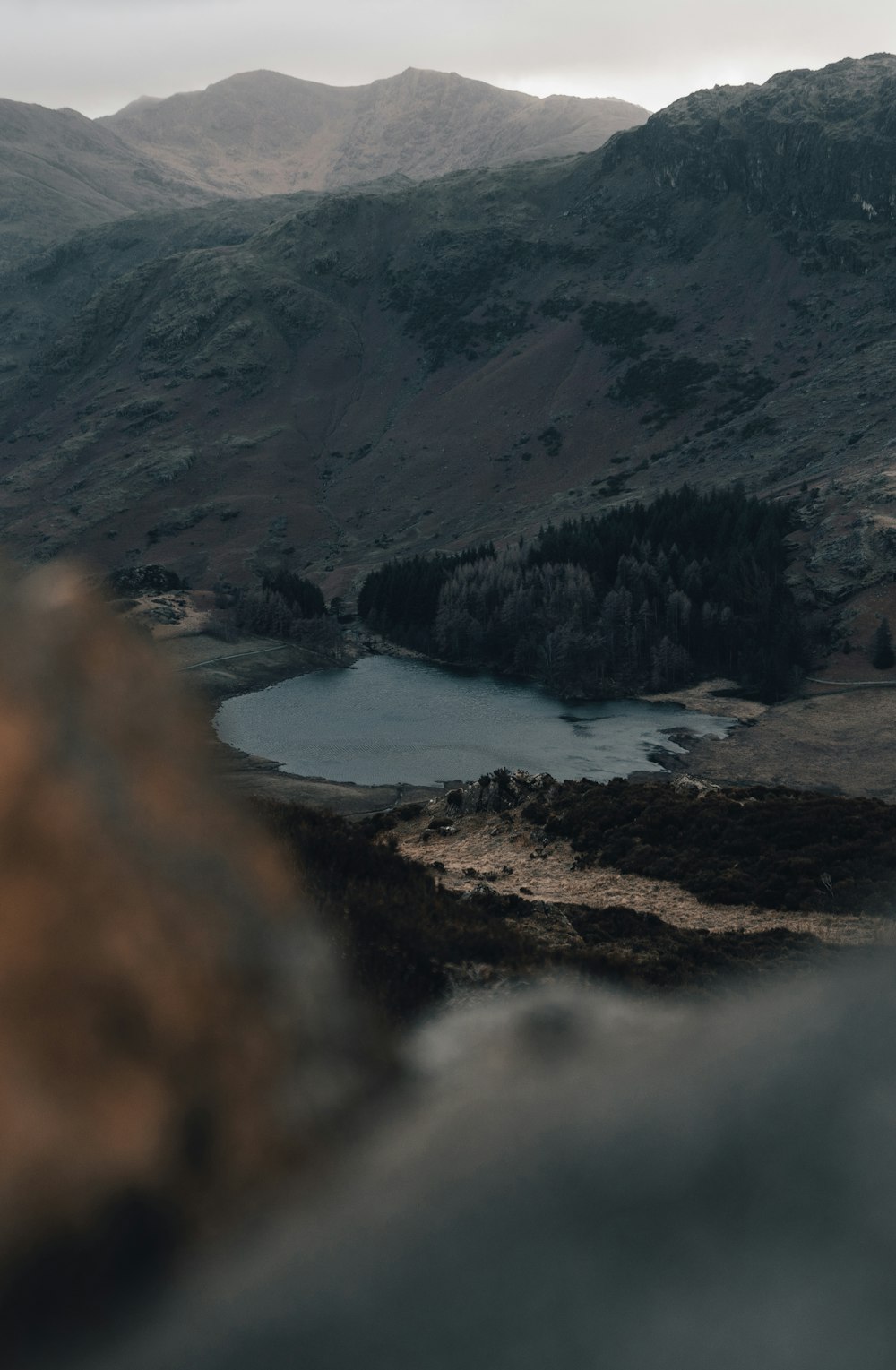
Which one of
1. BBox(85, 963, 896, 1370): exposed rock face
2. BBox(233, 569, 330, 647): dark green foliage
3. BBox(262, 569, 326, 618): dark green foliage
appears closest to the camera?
BBox(85, 963, 896, 1370): exposed rock face

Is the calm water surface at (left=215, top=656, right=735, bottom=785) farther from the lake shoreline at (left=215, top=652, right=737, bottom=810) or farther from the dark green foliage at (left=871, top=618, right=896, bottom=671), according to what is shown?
the dark green foliage at (left=871, top=618, right=896, bottom=671)

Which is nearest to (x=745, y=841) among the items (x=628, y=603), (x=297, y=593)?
(x=628, y=603)

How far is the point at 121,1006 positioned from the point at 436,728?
9026 cm

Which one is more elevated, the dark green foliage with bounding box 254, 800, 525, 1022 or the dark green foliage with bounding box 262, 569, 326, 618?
the dark green foliage with bounding box 254, 800, 525, 1022

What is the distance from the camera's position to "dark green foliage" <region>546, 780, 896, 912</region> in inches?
1752

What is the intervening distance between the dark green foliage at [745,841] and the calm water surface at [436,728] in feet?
119

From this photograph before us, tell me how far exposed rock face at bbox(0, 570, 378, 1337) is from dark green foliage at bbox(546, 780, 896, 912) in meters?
21.6

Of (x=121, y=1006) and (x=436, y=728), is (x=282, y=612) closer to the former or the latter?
(x=436, y=728)

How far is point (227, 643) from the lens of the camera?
491 ft

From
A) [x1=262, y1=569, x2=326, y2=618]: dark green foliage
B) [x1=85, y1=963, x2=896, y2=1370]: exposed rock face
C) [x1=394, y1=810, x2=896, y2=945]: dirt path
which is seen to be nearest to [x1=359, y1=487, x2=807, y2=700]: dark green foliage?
[x1=262, y1=569, x2=326, y2=618]: dark green foliage

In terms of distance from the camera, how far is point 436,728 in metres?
117

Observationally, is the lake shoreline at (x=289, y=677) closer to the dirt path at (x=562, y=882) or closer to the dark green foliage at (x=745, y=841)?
the dark green foliage at (x=745, y=841)

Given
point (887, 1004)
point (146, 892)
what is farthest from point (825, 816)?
point (146, 892)

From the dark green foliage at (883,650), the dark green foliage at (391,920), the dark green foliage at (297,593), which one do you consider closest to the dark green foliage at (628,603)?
the dark green foliage at (883,650)
